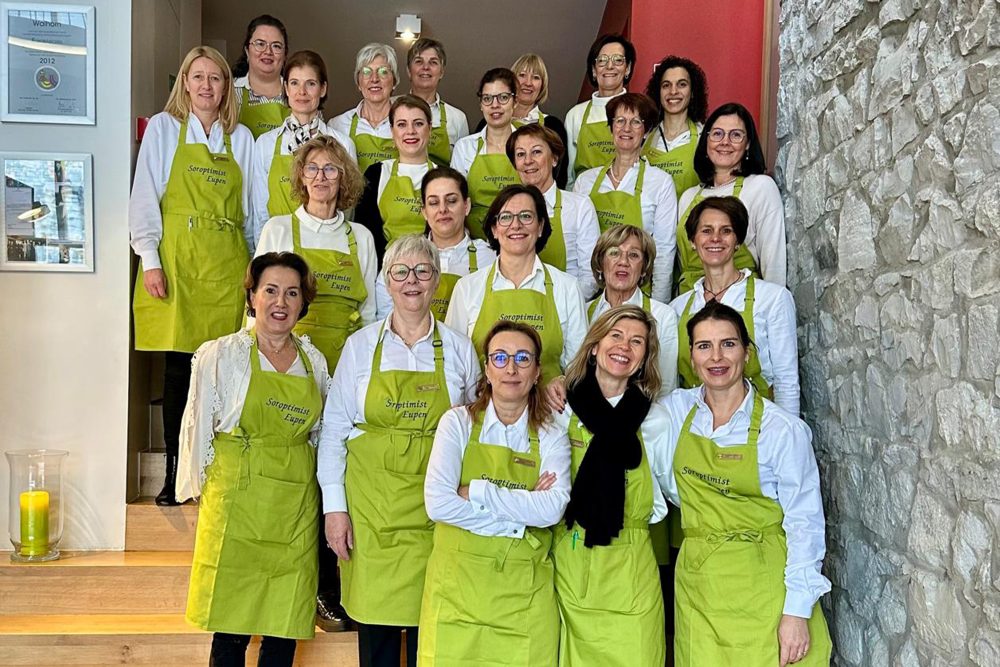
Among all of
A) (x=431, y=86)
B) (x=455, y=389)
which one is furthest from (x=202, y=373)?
(x=431, y=86)

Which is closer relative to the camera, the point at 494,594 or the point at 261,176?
the point at 494,594

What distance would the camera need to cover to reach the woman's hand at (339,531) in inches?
108

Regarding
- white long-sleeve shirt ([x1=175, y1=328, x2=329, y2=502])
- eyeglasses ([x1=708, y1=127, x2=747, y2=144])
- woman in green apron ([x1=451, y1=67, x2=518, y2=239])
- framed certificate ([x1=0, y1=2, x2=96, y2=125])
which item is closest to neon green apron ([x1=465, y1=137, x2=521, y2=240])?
woman in green apron ([x1=451, y1=67, x2=518, y2=239])

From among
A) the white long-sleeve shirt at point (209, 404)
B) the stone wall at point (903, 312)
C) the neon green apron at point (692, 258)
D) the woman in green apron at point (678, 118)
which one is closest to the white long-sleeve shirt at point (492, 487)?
the white long-sleeve shirt at point (209, 404)

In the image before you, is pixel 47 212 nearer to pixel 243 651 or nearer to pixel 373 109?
pixel 373 109

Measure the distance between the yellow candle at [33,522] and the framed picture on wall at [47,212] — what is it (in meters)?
0.80

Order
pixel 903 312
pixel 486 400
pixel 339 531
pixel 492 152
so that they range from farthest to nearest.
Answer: pixel 492 152, pixel 339 531, pixel 486 400, pixel 903 312

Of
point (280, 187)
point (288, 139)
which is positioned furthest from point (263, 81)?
point (280, 187)

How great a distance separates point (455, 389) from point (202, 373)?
688 millimetres

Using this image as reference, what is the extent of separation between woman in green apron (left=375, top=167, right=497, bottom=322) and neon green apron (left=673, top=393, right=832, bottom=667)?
1021mm

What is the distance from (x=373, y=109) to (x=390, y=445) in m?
1.63

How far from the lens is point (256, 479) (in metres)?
2.76

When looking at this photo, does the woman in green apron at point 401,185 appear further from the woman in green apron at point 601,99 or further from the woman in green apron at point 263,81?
the woman in green apron at point 601,99

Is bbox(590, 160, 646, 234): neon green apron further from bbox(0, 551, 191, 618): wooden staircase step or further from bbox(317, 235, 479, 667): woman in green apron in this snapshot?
bbox(0, 551, 191, 618): wooden staircase step
